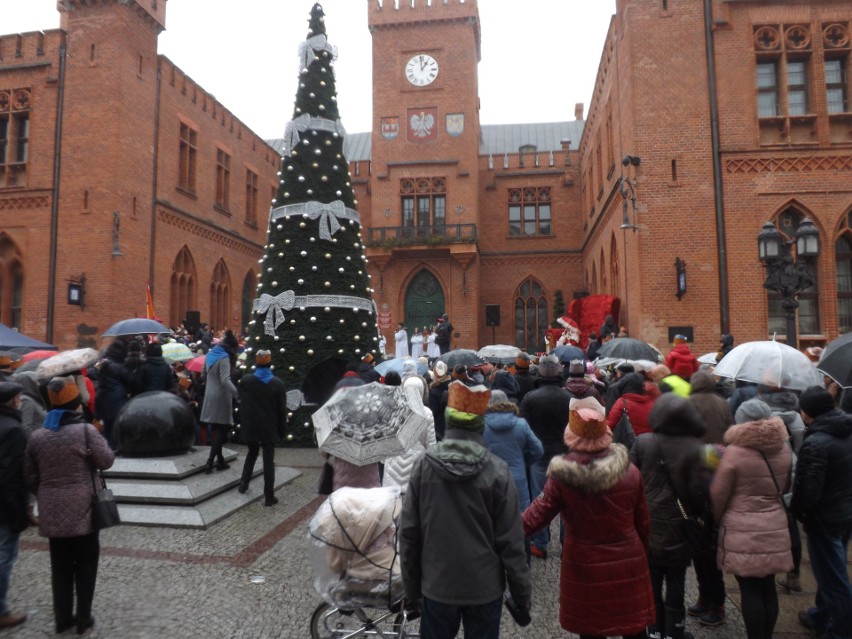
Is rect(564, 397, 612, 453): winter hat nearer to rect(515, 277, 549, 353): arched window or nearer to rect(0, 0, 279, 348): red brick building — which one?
rect(0, 0, 279, 348): red brick building

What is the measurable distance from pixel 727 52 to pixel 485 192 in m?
15.9

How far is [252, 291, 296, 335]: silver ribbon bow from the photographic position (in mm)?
11180

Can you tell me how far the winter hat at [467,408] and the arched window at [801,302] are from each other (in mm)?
14956

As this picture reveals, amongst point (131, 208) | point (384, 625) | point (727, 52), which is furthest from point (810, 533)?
point (131, 208)

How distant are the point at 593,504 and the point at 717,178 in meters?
14.8

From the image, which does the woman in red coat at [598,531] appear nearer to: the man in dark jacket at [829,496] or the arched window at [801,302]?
the man in dark jacket at [829,496]

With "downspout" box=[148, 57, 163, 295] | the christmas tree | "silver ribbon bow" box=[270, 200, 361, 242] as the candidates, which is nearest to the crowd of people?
the christmas tree

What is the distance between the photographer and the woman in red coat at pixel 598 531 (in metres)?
3.08

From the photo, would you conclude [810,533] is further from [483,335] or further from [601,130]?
[483,335]

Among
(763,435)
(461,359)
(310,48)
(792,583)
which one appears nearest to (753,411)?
(763,435)

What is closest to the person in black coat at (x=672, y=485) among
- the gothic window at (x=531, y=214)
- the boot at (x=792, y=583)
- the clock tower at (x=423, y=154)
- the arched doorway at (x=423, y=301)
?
the boot at (x=792, y=583)

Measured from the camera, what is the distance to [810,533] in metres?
4.07

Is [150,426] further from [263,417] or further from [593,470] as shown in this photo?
[593,470]

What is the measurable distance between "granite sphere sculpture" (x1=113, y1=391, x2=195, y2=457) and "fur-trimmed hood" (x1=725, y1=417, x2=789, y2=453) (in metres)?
6.46
